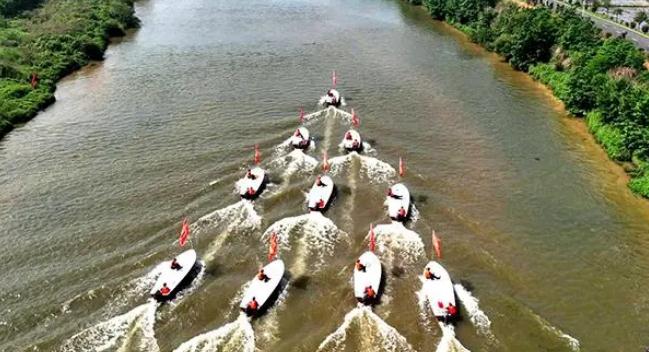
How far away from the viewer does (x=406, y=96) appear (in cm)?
7844

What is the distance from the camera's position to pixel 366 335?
124ft

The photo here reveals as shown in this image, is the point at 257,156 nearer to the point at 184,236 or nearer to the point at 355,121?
the point at 184,236

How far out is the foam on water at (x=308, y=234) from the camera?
45.7 meters

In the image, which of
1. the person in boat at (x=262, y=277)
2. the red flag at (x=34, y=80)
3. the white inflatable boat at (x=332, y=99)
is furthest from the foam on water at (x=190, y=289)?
the red flag at (x=34, y=80)

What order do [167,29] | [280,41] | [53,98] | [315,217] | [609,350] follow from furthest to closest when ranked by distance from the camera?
1. [167,29]
2. [280,41]
3. [53,98]
4. [315,217]
5. [609,350]

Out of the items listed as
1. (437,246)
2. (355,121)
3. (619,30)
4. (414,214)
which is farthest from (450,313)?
(619,30)

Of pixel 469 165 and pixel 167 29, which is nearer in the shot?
pixel 469 165

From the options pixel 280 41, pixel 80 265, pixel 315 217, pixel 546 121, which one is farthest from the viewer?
pixel 280 41

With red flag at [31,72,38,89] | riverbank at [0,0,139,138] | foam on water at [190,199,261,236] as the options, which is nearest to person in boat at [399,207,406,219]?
foam on water at [190,199,261,236]

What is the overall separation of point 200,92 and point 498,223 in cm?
4670

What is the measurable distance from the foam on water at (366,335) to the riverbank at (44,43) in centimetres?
5034

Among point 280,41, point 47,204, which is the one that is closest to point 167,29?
point 280,41

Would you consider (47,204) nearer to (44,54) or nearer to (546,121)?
(44,54)

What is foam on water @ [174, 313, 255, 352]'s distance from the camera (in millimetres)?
36625
